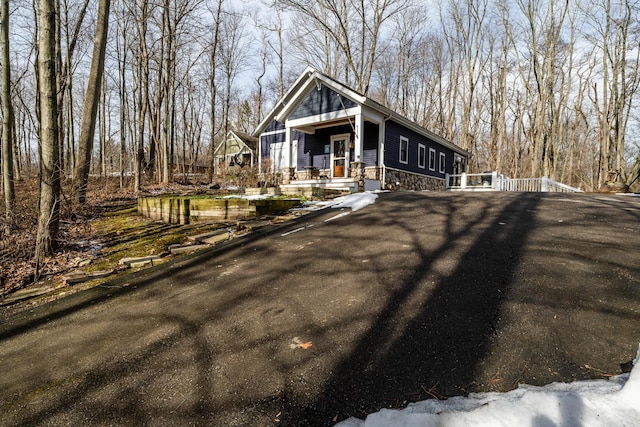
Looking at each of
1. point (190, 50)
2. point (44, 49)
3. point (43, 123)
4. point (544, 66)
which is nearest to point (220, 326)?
point (43, 123)

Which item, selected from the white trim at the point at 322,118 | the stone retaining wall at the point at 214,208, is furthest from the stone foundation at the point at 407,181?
the stone retaining wall at the point at 214,208

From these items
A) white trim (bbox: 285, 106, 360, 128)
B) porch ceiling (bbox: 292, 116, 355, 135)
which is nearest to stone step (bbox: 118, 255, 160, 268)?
white trim (bbox: 285, 106, 360, 128)

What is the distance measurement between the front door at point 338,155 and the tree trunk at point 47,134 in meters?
11.1

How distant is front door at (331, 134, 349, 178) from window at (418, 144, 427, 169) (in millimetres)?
4603

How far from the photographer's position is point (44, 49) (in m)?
5.14

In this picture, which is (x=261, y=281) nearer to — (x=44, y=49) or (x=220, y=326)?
(x=220, y=326)

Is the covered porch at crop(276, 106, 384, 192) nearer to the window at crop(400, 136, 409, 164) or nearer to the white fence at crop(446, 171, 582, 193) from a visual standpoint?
the window at crop(400, 136, 409, 164)

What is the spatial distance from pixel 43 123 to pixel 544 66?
1056 inches

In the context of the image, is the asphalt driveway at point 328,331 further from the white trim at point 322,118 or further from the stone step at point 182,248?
the white trim at point 322,118

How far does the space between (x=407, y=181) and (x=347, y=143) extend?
3618mm

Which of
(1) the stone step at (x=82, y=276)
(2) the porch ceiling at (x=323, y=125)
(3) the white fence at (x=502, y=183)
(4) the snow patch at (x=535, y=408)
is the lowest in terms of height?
(1) the stone step at (x=82, y=276)

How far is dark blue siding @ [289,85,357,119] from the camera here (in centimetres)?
1308

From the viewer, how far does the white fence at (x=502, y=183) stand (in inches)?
538

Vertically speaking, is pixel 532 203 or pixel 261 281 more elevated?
pixel 532 203
